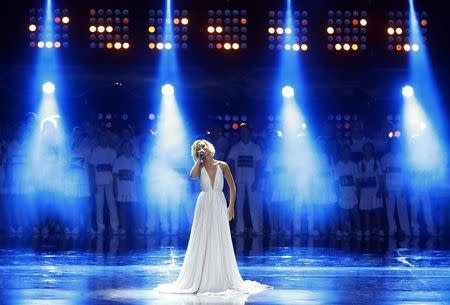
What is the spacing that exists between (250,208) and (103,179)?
266 cm

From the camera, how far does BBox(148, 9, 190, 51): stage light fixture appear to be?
2131 cm

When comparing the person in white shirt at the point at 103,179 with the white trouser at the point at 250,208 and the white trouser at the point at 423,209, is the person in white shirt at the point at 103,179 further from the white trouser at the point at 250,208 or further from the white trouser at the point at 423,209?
the white trouser at the point at 423,209

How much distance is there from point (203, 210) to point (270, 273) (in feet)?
7.30

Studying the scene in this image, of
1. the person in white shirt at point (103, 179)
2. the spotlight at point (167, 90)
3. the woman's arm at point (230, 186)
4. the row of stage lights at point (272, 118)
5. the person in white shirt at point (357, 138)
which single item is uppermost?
the spotlight at point (167, 90)

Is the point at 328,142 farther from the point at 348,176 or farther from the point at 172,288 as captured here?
the point at 172,288

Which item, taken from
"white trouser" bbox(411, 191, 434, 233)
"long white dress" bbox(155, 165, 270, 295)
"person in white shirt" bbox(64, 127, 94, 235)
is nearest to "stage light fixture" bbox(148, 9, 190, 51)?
"person in white shirt" bbox(64, 127, 94, 235)

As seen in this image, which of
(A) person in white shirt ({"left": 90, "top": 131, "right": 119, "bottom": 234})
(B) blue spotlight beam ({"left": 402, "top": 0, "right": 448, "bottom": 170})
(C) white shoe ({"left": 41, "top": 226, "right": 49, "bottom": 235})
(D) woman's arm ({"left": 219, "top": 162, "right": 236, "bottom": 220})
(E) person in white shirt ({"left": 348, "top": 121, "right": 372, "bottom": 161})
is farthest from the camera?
(B) blue spotlight beam ({"left": 402, "top": 0, "right": 448, "bottom": 170})

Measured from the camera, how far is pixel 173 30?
21.4m

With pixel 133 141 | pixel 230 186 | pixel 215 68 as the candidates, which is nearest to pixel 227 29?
pixel 215 68

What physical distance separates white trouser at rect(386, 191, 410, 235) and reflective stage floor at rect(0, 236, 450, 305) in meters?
1.10

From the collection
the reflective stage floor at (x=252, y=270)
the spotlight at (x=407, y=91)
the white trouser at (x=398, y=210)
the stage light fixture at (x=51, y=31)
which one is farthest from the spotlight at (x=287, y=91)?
the reflective stage floor at (x=252, y=270)

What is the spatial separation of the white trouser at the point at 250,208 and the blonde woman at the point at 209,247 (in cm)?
788

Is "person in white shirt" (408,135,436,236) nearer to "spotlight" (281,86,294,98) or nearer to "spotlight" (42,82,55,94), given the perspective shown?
"spotlight" (281,86,294,98)

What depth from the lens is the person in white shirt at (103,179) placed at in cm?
1916
